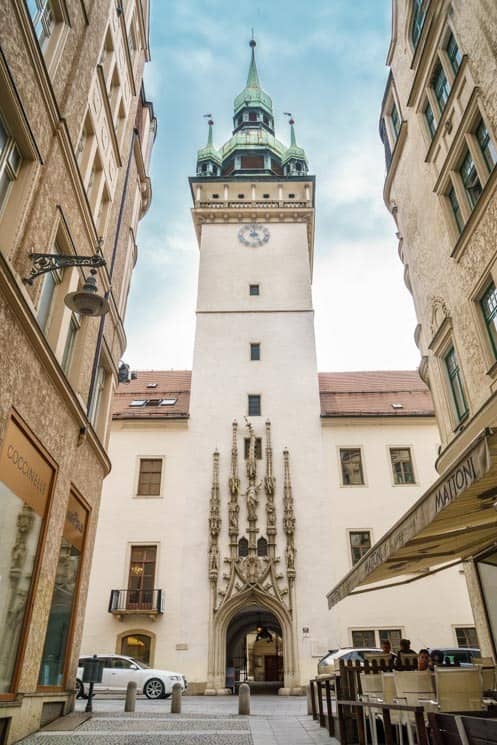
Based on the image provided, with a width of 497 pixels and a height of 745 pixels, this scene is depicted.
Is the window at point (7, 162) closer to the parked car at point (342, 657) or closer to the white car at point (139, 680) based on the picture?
the parked car at point (342, 657)

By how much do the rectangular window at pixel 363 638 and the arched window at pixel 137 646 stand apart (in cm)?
876

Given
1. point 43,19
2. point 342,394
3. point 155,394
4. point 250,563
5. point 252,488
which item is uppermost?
point 155,394

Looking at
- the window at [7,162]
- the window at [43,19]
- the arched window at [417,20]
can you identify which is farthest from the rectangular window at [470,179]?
the window at [7,162]

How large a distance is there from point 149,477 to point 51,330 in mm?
17483

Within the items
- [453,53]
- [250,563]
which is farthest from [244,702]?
[453,53]

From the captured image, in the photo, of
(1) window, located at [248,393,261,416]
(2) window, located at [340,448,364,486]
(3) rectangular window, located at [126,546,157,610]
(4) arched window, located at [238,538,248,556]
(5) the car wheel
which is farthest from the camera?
(1) window, located at [248,393,261,416]

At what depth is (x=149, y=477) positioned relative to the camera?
26.4 m

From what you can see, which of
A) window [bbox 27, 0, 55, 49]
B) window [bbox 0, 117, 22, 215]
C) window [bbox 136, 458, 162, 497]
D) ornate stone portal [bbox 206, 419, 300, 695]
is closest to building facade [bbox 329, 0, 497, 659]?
window [bbox 0, 117, 22, 215]

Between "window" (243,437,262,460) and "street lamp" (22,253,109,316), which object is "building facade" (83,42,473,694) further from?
"street lamp" (22,253,109,316)

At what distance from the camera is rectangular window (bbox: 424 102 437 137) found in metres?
14.4

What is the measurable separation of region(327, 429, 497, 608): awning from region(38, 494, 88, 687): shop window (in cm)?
528

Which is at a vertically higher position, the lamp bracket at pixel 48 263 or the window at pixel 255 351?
the window at pixel 255 351

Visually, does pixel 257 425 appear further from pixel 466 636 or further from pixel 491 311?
pixel 491 311

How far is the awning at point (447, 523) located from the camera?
15.6ft
